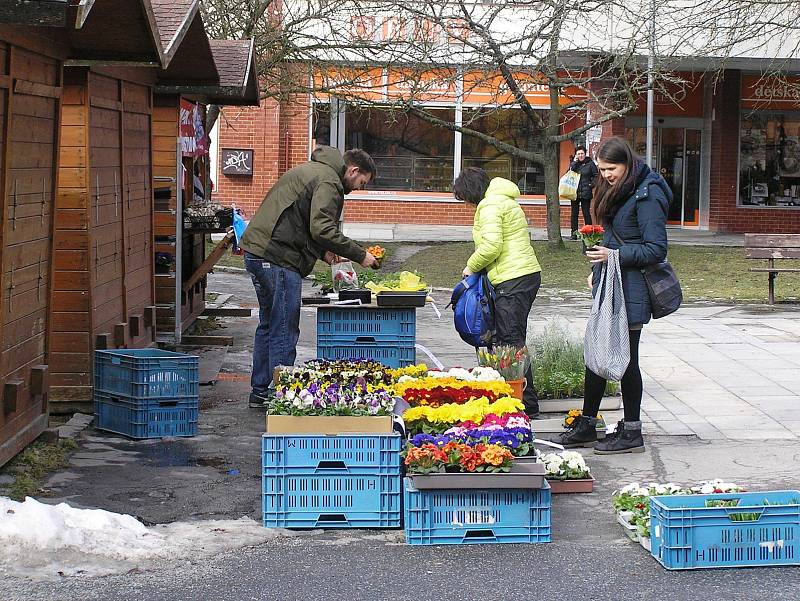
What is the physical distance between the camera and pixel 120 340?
359 inches

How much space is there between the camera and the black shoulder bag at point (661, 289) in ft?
24.0

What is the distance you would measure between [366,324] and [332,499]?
3.56 meters

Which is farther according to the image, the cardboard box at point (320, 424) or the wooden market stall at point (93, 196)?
the wooden market stall at point (93, 196)

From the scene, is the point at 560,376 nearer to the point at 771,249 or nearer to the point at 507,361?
the point at 507,361

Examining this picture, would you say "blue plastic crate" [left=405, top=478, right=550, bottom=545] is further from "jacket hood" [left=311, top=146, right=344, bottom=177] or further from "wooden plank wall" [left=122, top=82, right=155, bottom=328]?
"wooden plank wall" [left=122, top=82, right=155, bottom=328]

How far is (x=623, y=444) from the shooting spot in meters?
7.57

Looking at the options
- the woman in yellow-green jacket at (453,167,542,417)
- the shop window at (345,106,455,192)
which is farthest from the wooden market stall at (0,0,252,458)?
the shop window at (345,106,455,192)

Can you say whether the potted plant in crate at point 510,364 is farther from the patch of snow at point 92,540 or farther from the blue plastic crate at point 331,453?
the patch of snow at point 92,540

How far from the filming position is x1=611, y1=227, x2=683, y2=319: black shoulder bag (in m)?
7.32

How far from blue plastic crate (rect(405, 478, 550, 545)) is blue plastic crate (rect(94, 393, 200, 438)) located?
109 inches

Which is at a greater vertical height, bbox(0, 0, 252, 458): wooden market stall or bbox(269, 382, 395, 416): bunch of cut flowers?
bbox(0, 0, 252, 458): wooden market stall

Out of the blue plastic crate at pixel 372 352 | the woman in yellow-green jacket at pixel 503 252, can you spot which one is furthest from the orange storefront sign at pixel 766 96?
the woman in yellow-green jacket at pixel 503 252

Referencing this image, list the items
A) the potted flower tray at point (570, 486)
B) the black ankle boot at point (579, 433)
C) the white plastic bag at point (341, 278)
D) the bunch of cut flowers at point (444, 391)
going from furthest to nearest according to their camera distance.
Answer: the white plastic bag at point (341, 278), the black ankle boot at point (579, 433), the bunch of cut flowers at point (444, 391), the potted flower tray at point (570, 486)

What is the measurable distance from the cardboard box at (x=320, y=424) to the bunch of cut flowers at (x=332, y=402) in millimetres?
50
